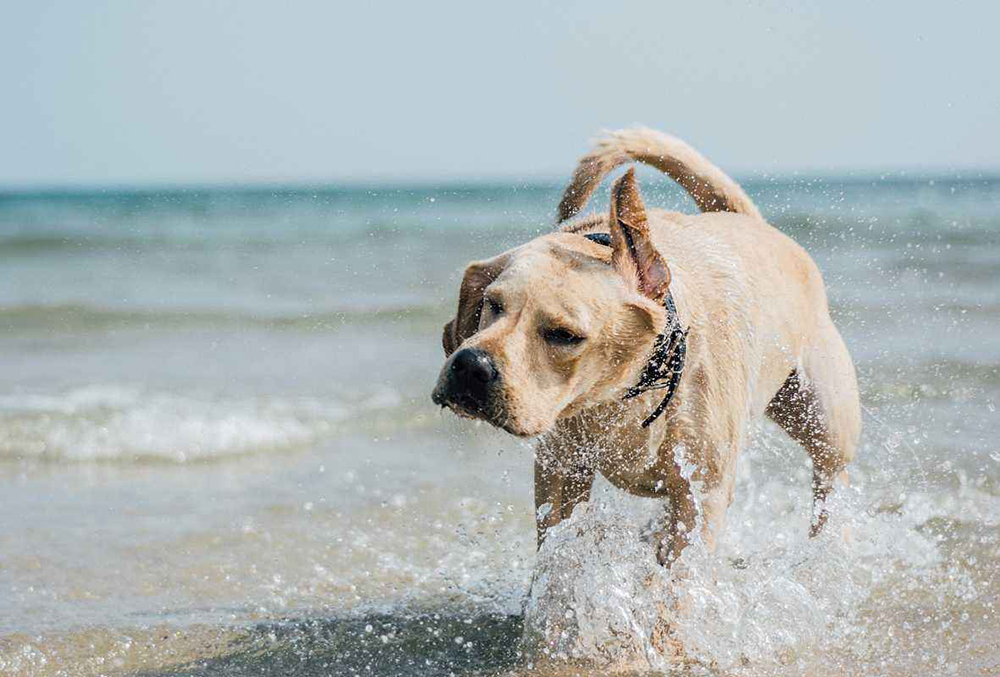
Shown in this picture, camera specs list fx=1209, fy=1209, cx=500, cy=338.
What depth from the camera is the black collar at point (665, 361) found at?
10.7 feet

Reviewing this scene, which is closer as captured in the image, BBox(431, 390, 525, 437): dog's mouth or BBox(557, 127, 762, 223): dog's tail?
BBox(431, 390, 525, 437): dog's mouth

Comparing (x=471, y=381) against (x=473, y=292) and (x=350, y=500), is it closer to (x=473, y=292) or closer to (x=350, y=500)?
(x=473, y=292)

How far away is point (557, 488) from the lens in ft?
12.5

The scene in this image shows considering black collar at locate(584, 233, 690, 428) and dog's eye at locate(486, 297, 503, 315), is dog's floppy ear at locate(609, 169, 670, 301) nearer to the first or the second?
black collar at locate(584, 233, 690, 428)

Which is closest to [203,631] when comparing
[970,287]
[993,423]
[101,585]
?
[101,585]

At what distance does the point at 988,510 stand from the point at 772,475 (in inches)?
41.6

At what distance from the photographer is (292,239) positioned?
22047 millimetres

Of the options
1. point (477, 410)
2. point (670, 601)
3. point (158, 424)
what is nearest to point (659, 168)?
point (670, 601)

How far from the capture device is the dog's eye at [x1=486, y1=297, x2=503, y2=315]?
3047 mm

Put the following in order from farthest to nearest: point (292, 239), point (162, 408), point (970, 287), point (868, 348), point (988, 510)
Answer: point (292, 239) → point (970, 287) → point (868, 348) → point (162, 408) → point (988, 510)

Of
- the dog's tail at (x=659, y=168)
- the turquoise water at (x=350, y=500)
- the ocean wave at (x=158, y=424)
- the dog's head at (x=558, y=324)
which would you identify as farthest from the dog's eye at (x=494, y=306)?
the ocean wave at (x=158, y=424)

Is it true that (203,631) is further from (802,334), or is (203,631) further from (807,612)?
(802,334)

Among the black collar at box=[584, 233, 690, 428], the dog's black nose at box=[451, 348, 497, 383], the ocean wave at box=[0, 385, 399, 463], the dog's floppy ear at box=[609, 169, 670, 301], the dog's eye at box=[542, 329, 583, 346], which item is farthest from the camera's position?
the ocean wave at box=[0, 385, 399, 463]

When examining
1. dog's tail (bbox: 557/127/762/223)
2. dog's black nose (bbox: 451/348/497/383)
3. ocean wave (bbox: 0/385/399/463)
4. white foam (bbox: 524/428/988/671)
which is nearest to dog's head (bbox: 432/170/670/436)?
dog's black nose (bbox: 451/348/497/383)
